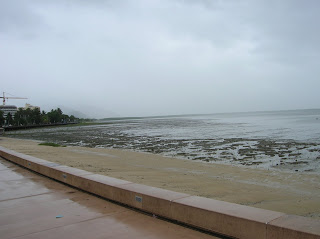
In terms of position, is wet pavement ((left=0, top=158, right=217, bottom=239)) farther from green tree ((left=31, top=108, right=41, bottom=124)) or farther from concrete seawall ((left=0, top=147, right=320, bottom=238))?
green tree ((left=31, top=108, right=41, bottom=124))

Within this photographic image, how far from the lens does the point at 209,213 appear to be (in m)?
4.00

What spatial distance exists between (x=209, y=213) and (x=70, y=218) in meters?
2.22

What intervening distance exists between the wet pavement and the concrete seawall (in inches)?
5.7

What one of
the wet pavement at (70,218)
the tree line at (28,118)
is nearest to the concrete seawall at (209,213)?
the wet pavement at (70,218)

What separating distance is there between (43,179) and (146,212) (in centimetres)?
424

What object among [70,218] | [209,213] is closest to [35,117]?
[70,218]

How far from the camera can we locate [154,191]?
5.27 m

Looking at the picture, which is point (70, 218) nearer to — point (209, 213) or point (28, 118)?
point (209, 213)

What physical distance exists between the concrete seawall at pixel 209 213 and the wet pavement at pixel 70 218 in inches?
5.7

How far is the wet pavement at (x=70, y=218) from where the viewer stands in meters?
4.02

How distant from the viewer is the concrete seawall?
11.0 ft

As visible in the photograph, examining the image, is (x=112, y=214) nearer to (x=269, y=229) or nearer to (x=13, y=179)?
(x=269, y=229)

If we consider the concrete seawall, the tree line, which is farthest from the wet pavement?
→ the tree line

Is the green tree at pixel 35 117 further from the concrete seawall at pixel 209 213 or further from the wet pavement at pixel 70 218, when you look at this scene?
the concrete seawall at pixel 209 213
